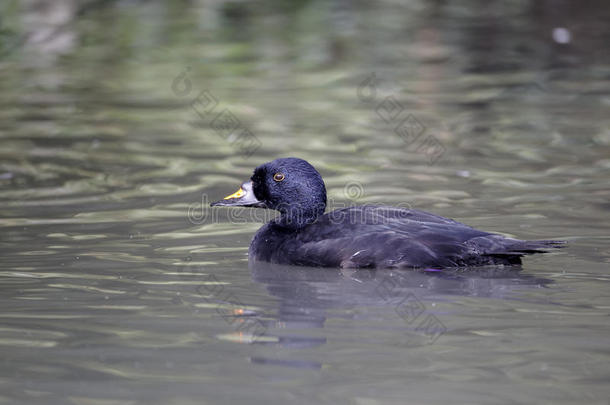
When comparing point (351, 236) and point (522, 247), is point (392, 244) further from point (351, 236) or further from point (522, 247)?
point (522, 247)

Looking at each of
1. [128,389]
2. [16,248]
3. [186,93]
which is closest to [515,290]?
[128,389]

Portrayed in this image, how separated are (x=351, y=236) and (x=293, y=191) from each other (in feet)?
2.44

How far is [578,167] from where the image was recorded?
11.3 m

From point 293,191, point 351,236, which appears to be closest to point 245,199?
point 293,191

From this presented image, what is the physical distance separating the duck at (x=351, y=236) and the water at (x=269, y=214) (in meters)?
→ 0.13

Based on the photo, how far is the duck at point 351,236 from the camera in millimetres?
7574

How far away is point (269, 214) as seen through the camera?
34.3 feet

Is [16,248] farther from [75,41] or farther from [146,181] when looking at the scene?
[75,41]

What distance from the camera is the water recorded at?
219 inches

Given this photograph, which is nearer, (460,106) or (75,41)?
(460,106)

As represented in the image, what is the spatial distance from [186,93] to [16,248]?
31.1 feet

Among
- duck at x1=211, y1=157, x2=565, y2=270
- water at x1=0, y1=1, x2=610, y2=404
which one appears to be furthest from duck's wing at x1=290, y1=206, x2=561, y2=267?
water at x1=0, y1=1, x2=610, y2=404

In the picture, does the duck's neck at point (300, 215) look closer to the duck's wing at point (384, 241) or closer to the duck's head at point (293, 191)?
the duck's head at point (293, 191)

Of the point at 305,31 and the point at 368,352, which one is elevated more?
the point at 305,31
